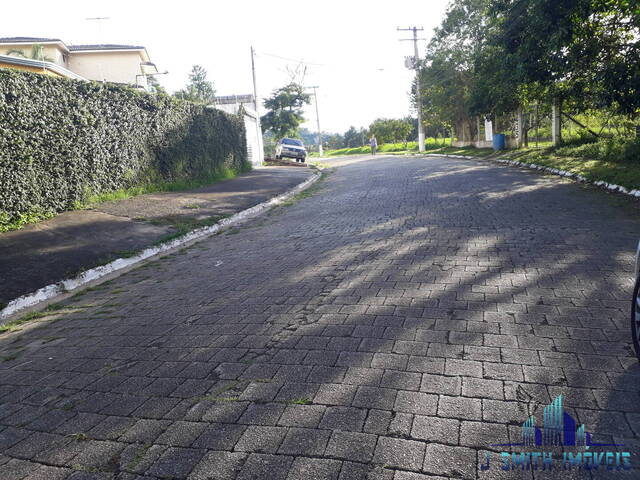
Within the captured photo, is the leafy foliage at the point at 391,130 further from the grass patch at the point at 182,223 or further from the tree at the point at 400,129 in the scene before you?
the grass patch at the point at 182,223

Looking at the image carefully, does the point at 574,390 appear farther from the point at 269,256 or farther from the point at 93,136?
the point at 93,136

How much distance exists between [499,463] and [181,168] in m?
15.2

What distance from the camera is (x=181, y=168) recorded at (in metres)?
16.1

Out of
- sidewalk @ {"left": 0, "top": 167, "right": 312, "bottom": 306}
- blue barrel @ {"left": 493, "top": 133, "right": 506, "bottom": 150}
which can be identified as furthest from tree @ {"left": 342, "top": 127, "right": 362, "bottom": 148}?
sidewalk @ {"left": 0, "top": 167, "right": 312, "bottom": 306}

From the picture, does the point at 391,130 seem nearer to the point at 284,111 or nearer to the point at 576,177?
the point at 284,111

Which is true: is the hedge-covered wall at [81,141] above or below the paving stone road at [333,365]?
above

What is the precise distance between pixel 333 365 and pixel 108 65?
40.9 metres

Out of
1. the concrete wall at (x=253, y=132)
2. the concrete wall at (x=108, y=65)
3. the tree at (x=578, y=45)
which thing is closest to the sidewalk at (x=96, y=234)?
the tree at (x=578, y=45)

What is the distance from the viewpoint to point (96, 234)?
8969 millimetres

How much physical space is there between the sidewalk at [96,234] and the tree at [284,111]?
34923mm

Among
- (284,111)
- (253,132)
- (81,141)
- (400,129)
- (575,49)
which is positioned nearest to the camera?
(81,141)

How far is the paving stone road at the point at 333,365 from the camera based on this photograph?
2.60 metres

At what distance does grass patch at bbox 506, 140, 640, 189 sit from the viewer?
39.5 feet

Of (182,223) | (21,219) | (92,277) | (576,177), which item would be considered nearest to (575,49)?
(576,177)
